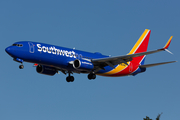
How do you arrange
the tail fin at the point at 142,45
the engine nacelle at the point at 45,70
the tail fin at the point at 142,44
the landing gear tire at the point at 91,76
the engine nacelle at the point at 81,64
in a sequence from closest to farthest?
the engine nacelle at the point at 81,64 → the landing gear tire at the point at 91,76 → the engine nacelle at the point at 45,70 → the tail fin at the point at 142,45 → the tail fin at the point at 142,44

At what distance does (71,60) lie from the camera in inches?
2101

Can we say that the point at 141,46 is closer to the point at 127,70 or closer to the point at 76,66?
the point at 127,70

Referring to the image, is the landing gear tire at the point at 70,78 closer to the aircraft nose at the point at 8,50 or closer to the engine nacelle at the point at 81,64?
the engine nacelle at the point at 81,64

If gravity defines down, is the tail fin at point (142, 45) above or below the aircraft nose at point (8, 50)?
above

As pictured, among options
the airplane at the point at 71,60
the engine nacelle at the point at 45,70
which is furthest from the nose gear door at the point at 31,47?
the engine nacelle at the point at 45,70

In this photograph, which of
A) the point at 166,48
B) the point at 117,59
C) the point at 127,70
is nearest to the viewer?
the point at 166,48

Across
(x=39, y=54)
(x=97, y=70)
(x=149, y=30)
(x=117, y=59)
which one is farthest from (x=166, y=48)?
(x=149, y=30)

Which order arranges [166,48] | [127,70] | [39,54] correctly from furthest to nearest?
[127,70] < [39,54] < [166,48]

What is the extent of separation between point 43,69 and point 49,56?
6.62m

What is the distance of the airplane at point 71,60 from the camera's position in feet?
161

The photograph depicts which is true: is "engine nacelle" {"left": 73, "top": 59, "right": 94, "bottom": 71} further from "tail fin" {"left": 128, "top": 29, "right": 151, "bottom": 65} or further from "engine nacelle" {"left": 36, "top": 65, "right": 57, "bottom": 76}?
"tail fin" {"left": 128, "top": 29, "right": 151, "bottom": 65}

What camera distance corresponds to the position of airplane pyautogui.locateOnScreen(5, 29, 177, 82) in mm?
49094

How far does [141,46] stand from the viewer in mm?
68000

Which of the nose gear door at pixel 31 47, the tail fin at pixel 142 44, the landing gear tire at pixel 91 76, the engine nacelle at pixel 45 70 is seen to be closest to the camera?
the nose gear door at pixel 31 47
